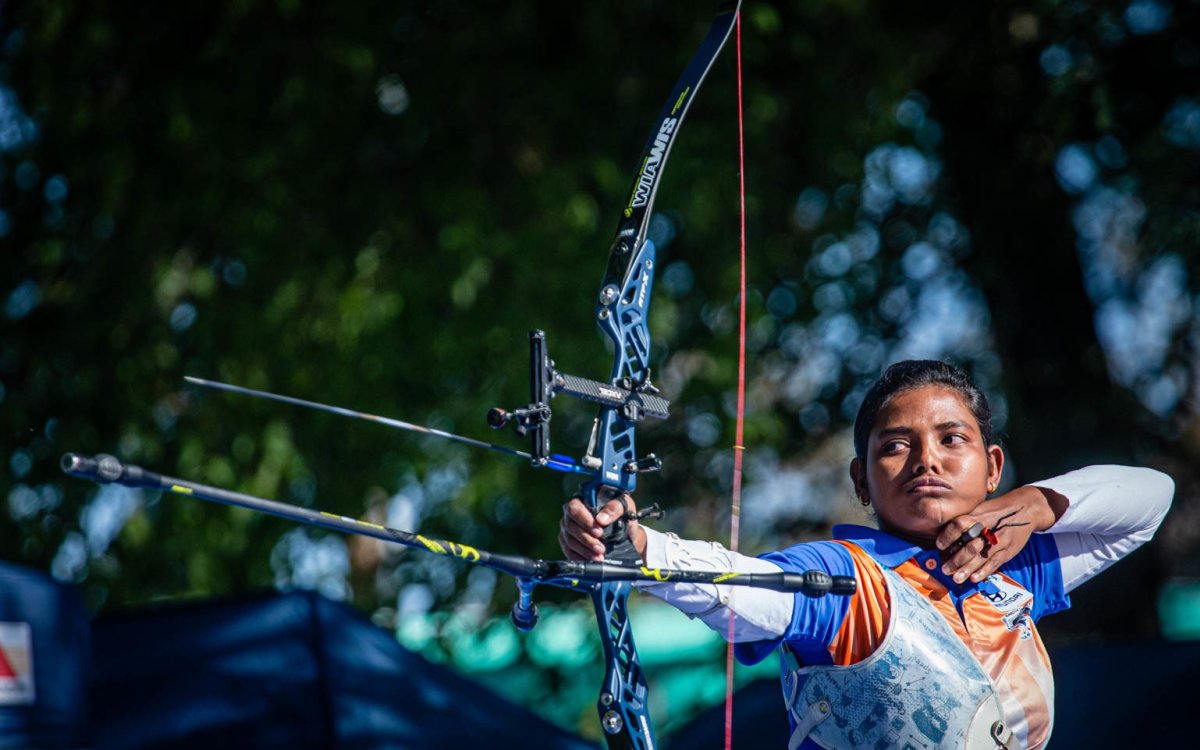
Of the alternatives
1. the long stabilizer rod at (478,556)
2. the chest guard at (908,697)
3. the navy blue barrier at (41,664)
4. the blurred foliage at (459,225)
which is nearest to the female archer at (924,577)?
the chest guard at (908,697)

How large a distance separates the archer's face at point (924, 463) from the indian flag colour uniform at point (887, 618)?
0.18ft

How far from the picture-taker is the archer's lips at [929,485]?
2266mm

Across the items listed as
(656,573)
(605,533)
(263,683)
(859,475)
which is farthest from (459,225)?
(656,573)

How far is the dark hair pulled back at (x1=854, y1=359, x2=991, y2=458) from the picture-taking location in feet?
7.82

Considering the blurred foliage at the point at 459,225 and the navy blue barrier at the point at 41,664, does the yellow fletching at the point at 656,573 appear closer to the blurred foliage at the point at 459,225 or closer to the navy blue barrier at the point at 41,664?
the navy blue barrier at the point at 41,664

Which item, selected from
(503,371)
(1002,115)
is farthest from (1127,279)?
(503,371)

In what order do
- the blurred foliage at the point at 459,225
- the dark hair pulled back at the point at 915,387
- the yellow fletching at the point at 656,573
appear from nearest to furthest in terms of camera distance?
the yellow fletching at the point at 656,573, the dark hair pulled back at the point at 915,387, the blurred foliage at the point at 459,225

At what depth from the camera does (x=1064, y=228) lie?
5387 mm

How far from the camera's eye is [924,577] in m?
2.25

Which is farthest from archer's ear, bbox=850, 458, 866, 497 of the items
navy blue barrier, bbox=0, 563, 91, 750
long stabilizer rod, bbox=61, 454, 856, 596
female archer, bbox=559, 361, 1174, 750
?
navy blue barrier, bbox=0, 563, 91, 750

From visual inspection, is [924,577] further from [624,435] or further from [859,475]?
[624,435]

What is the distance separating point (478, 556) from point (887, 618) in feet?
2.53

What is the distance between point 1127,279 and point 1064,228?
0.46m

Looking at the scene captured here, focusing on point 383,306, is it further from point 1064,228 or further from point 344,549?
point 1064,228
